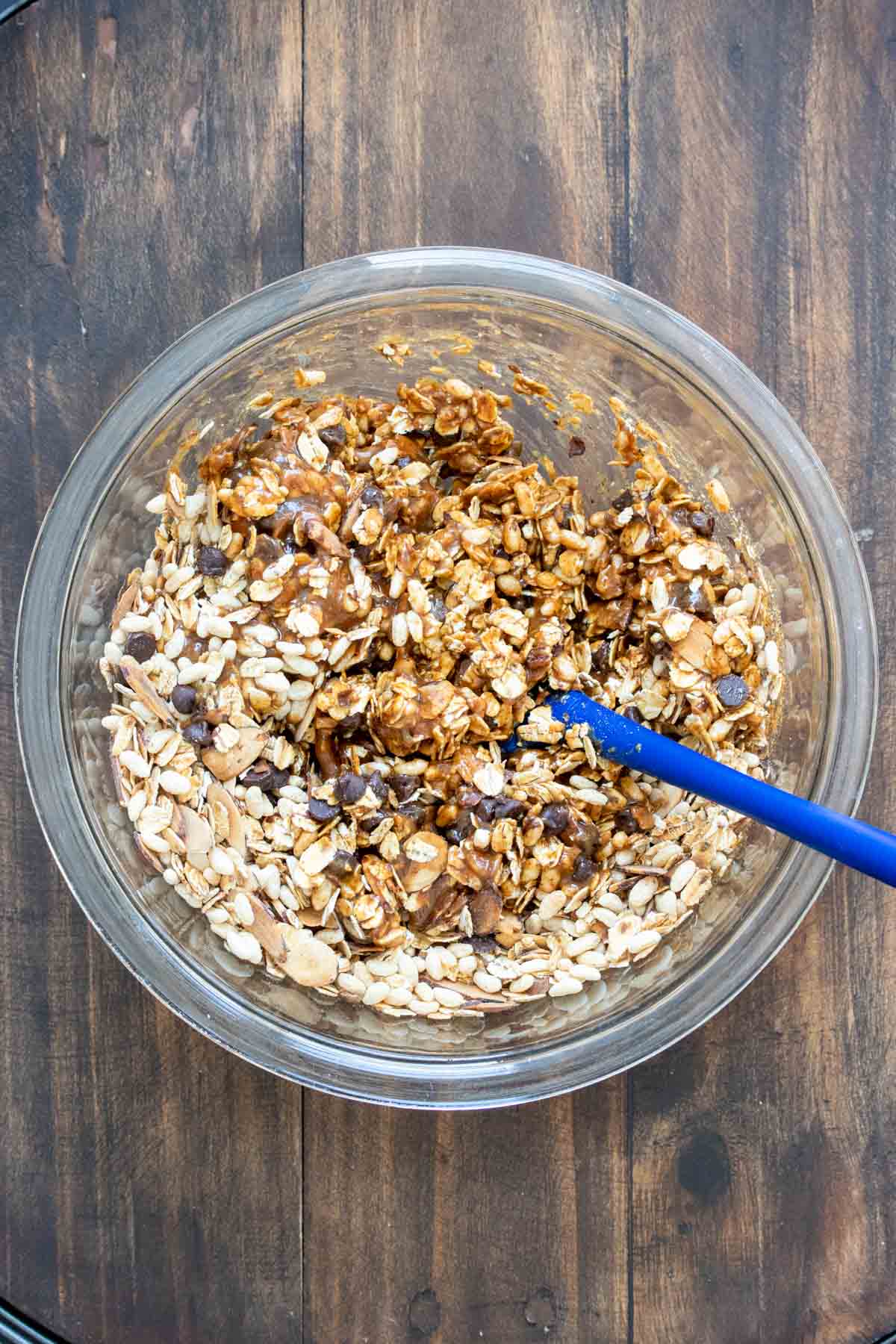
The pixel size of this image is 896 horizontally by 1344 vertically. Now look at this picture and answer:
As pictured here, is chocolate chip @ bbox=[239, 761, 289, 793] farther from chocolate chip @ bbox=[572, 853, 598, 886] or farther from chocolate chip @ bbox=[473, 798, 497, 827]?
chocolate chip @ bbox=[572, 853, 598, 886]

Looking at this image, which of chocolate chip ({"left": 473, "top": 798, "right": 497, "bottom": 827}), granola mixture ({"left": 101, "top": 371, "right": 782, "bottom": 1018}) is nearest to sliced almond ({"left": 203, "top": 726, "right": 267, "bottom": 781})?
granola mixture ({"left": 101, "top": 371, "right": 782, "bottom": 1018})

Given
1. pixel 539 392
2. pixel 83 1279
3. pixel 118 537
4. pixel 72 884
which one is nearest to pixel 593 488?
pixel 539 392

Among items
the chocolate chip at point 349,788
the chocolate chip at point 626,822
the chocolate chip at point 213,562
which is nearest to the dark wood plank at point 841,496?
the chocolate chip at point 626,822

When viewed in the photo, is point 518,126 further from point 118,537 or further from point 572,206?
point 118,537

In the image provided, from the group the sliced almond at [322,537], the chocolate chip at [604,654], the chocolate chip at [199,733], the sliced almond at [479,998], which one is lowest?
the sliced almond at [479,998]

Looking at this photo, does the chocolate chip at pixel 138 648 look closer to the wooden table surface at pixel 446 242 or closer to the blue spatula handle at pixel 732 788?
the wooden table surface at pixel 446 242
